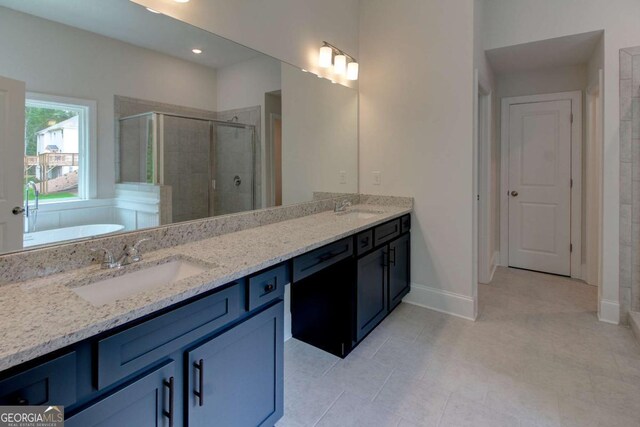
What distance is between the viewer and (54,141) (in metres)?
1.28

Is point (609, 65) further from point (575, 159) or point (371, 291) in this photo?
point (371, 291)

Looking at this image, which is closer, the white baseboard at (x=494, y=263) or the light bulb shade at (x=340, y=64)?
the light bulb shade at (x=340, y=64)

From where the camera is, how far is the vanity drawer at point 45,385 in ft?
2.39

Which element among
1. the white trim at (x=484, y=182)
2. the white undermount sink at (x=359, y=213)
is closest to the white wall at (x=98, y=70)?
the white undermount sink at (x=359, y=213)

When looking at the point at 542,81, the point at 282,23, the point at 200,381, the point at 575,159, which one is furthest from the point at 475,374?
the point at 542,81

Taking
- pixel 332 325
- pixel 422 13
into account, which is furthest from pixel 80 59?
pixel 422 13

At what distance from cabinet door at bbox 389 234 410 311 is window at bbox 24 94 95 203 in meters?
1.96

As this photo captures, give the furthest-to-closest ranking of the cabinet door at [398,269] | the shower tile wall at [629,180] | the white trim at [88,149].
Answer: the cabinet door at [398,269] < the shower tile wall at [629,180] < the white trim at [88,149]

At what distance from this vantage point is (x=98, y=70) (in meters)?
1.41

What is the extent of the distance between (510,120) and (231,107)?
137 inches

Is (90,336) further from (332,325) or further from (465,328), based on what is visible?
(465,328)

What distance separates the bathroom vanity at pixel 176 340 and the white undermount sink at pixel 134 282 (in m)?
0.02

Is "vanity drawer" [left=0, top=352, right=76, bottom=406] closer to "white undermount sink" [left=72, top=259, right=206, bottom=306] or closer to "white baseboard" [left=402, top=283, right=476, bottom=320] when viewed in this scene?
"white undermount sink" [left=72, top=259, right=206, bottom=306]

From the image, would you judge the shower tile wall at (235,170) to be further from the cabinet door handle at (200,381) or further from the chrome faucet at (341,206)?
the cabinet door handle at (200,381)
